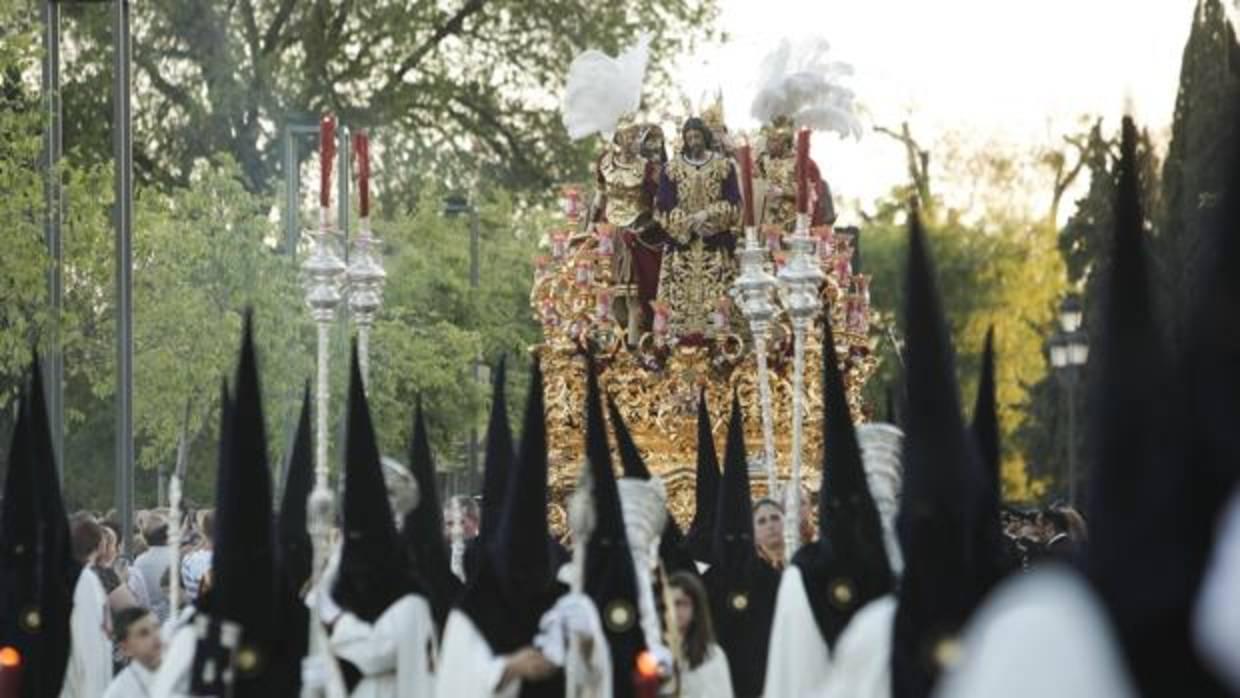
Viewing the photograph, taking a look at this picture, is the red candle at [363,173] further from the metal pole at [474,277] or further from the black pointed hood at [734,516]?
the metal pole at [474,277]

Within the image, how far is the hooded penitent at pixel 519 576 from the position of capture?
11281 millimetres

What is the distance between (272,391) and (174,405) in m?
3.28

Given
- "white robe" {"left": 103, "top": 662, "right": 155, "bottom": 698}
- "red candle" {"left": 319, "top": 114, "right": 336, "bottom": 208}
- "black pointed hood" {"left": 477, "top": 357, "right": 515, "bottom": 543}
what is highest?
"red candle" {"left": 319, "top": 114, "right": 336, "bottom": 208}

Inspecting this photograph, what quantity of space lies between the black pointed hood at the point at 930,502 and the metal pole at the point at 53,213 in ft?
66.6

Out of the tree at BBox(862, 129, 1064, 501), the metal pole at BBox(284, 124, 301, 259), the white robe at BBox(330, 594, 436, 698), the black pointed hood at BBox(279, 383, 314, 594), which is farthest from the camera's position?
the tree at BBox(862, 129, 1064, 501)

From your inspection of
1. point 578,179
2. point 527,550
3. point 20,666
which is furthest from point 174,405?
point 527,550

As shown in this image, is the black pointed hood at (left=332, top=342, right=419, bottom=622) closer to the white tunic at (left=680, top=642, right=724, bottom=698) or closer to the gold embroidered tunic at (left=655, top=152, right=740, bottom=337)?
the white tunic at (left=680, top=642, right=724, bottom=698)

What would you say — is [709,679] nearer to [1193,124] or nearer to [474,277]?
[1193,124]

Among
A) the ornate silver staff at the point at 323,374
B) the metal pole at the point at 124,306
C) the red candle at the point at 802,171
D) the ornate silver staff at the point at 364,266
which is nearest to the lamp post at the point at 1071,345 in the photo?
the metal pole at the point at 124,306

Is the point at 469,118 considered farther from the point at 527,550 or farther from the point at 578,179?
the point at 527,550

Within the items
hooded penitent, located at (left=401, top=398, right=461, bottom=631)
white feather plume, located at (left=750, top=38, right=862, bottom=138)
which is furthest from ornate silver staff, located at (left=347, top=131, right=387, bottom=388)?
white feather plume, located at (left=750, top=38, right=862, bottom=138)

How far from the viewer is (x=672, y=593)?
12.7m

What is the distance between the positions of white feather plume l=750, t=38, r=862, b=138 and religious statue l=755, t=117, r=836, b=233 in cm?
93

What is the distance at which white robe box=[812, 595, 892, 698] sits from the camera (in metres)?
8.12
